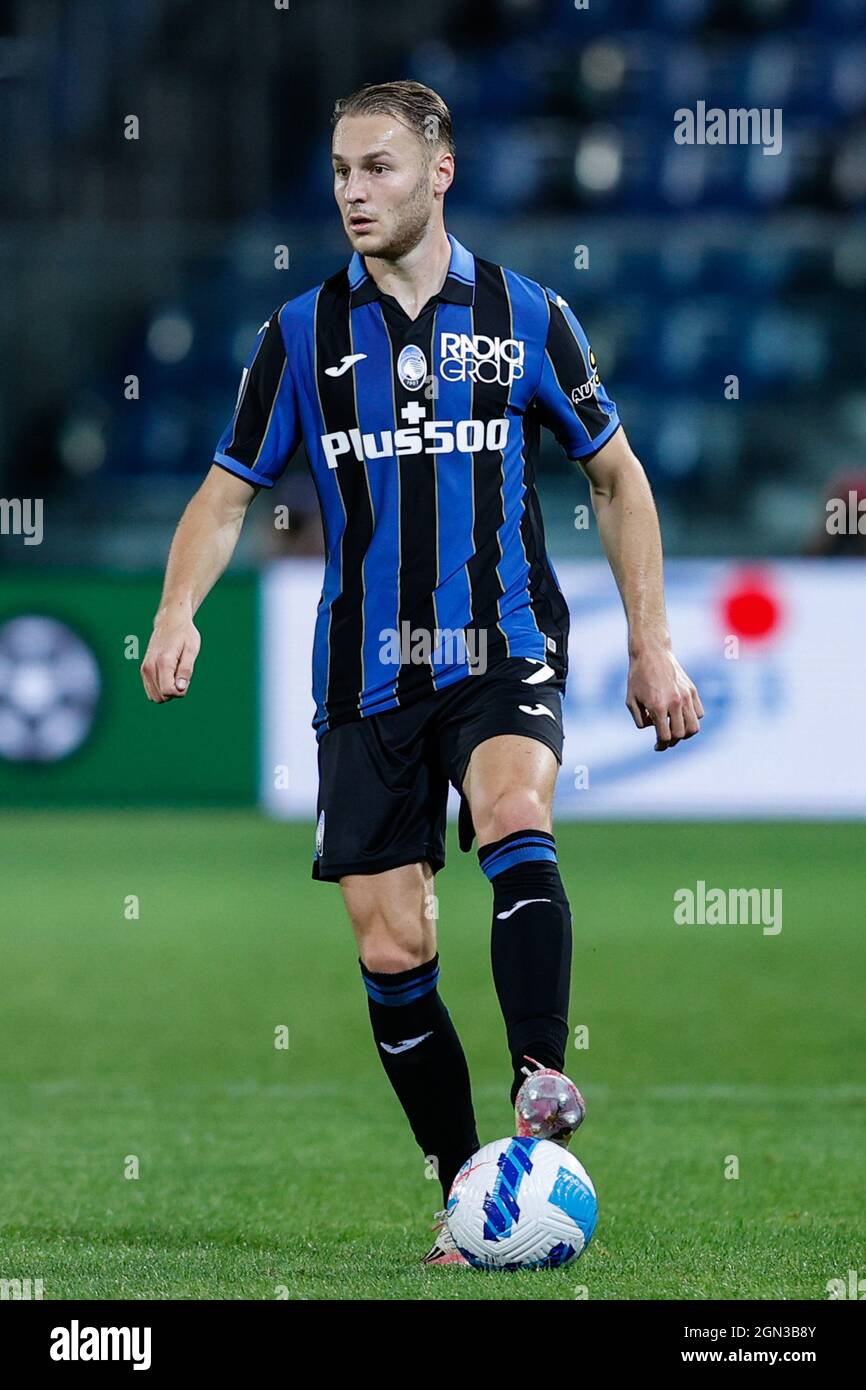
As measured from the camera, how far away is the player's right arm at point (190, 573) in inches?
159

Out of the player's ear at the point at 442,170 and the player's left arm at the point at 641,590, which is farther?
the player's ear at the point at 442,170

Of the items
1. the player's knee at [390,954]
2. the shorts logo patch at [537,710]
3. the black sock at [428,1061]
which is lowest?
the black sock at [428,1061]

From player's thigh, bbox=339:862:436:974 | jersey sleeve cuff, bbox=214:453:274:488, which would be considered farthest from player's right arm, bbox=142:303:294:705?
player's thigh, bbox=339:862:436:974

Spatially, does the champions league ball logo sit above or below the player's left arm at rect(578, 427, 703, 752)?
above

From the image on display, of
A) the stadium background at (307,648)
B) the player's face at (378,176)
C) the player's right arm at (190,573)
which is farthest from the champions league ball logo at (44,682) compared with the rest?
the player's face at (378,176)

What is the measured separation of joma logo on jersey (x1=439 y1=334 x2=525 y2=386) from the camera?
4.25 meters

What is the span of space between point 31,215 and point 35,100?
1241 mm

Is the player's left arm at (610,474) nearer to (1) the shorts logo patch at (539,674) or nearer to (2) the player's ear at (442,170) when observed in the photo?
(1) the shorts logo patch at (539,674)

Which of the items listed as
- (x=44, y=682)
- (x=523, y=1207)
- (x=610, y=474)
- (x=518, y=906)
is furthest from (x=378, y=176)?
(x=44, y=682)

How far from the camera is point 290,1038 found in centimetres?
741

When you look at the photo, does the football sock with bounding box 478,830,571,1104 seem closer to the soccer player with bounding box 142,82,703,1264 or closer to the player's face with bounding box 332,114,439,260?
the soccer player with bounding box 142,82,703,1264

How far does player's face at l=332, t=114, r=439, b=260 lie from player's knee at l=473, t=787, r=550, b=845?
1.05m

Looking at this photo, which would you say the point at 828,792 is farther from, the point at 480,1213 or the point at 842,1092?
the point at 480,1213
